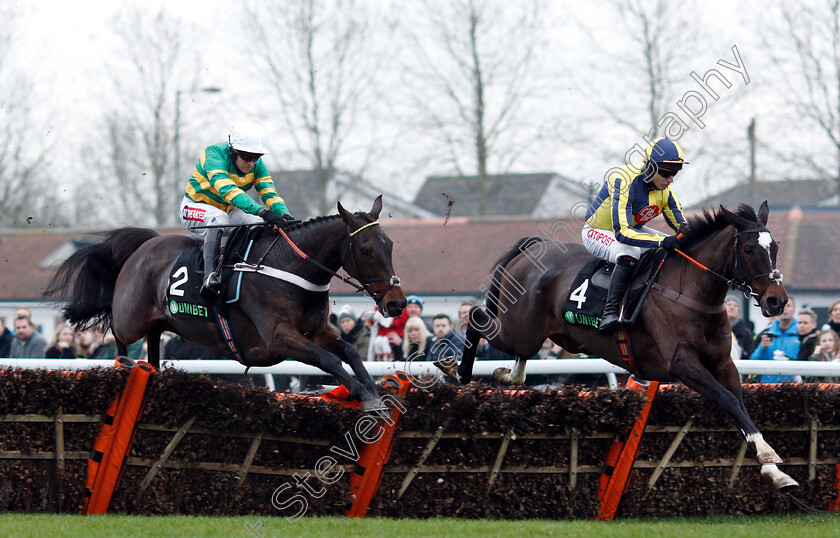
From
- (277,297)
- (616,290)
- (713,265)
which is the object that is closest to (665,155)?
(713,265)

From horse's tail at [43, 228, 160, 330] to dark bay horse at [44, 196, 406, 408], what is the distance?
11 mm

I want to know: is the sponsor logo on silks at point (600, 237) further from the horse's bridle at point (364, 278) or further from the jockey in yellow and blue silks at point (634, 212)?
the horse's bridle at point (364, 278)

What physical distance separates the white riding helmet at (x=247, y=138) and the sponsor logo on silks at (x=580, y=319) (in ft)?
8.21

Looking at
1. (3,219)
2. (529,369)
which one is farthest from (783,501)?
(3,219)

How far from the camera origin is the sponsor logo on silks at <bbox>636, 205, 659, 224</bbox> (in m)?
6.98

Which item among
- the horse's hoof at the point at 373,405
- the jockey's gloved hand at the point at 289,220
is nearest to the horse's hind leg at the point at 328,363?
the horse's hoof at the point at 373,405

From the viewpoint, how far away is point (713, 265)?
6.54 metres

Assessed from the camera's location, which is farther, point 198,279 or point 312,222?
point 198,279

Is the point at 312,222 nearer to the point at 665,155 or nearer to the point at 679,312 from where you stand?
the point at 665,155

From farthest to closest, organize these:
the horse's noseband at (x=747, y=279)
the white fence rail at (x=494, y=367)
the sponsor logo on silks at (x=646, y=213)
→ the white fence rail at (x=494, y=367) < the sponsor logo on silks at (x=646, y=213) < the horse's noseband at (x=747, y=279)

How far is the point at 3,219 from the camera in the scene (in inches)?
1214

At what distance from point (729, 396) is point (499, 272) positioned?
2.46 m

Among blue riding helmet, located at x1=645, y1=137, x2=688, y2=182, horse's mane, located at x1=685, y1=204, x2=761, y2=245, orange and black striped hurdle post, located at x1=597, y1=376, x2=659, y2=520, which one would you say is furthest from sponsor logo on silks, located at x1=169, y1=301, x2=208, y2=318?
horse's mane, located at x1=685, y1=204, x2=761, y2=245

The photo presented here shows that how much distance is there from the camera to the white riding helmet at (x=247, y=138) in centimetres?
681
